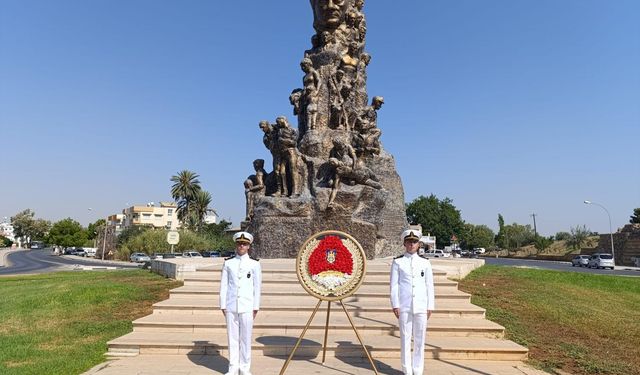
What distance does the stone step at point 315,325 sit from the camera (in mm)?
6820

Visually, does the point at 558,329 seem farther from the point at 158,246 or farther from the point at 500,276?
the point at 158,246

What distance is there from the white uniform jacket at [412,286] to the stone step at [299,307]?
2584 millimetres

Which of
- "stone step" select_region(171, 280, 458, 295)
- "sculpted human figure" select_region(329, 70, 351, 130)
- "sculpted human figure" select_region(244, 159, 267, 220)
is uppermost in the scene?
"sculpted human figure" select_region(329, 70, 351, 130)

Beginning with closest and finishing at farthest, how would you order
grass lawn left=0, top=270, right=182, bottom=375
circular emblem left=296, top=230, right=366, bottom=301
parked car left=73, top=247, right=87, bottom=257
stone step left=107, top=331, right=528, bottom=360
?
1. circular emblem left=296, top=230, right=366, bottom=301
2. grass lawn left=0, top=270, right=182, bottom=375
3. stone step left=107, top=331, right=528, bottom=360
4. parked car left=73, top=247, right=87, bottom=257

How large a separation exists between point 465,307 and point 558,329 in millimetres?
1774

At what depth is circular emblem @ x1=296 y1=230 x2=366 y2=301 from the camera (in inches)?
212

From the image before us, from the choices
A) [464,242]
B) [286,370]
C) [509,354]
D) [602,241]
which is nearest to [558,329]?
[509,354]

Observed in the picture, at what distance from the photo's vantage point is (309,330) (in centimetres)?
681

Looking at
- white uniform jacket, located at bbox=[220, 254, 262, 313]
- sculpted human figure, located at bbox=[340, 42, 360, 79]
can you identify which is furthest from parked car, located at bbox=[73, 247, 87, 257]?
white uniform jacket, located at bbox=[220, 254, 262, 313]

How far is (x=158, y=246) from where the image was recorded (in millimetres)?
49375

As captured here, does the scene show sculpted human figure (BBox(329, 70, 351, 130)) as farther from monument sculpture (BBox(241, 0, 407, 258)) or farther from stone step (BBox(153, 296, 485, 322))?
stone step (BBox(153, 296, 485, 322))

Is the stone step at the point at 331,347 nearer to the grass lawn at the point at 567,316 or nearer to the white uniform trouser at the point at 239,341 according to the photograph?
the grass lawn at the point at 567,316

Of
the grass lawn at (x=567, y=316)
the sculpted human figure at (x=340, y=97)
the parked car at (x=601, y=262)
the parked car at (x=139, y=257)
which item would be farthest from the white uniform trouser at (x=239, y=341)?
the parked car at (x=139, y=257)

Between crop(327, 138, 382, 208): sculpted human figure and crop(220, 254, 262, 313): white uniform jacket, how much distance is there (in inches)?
318
